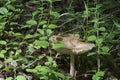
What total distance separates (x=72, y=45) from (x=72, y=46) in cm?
→ 2

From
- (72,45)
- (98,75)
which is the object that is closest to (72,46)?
(72,45)

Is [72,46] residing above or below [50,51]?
above

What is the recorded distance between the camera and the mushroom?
2658 mm

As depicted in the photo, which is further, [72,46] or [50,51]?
[50,51]

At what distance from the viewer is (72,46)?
8.93ft

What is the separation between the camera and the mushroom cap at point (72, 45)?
2.65 meters

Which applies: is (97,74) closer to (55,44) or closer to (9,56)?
(55,44)

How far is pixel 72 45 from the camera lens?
274 cm

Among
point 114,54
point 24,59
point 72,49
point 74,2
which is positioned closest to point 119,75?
point 114,54

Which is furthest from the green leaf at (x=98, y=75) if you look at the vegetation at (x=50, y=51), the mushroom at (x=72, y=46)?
the mushroom at (x=72, y=46)

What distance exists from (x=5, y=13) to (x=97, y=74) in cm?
165

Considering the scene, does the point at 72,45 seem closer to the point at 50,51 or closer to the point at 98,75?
the point at 98,75

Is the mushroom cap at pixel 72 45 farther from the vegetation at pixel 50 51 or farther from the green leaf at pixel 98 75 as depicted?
the green leaf at pixel 98 75

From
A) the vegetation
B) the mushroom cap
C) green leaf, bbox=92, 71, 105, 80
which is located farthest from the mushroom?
green leaf, bbox=92, 71, 105, 80
